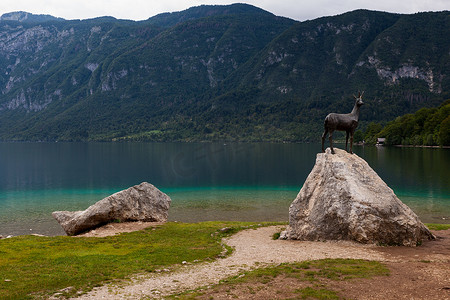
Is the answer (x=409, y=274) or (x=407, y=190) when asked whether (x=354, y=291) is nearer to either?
(x=409, y=274)

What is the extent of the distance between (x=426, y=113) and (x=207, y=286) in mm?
151537

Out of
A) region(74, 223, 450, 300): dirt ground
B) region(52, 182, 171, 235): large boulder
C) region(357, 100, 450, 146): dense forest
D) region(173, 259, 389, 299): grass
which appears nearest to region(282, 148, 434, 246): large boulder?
region(74, 223, 450, 300): dirt ground

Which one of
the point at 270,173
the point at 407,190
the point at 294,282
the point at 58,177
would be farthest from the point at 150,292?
the point at 58,177

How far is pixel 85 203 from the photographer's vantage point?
47.7m

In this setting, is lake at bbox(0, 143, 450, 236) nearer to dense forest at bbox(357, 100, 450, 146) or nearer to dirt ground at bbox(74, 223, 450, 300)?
dirt ground at bbox(74, 223, 450, 300)

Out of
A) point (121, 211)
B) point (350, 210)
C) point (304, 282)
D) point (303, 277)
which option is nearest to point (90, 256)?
point (121, 211)

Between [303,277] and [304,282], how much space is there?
0.54 meters

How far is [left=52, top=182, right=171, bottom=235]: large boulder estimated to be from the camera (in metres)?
25.5

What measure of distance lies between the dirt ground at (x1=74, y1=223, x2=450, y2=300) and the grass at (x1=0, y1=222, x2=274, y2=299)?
129 cm

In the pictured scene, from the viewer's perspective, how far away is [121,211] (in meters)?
26.8

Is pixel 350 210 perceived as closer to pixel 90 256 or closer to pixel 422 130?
pixel 90 256

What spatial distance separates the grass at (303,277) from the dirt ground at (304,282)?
7 cm

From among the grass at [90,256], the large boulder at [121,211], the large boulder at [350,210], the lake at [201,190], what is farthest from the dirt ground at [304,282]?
the lake at [201,190]

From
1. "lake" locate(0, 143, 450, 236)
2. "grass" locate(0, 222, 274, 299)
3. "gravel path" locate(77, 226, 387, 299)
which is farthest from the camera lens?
"lake" locate(0, 143, 450, 236)
